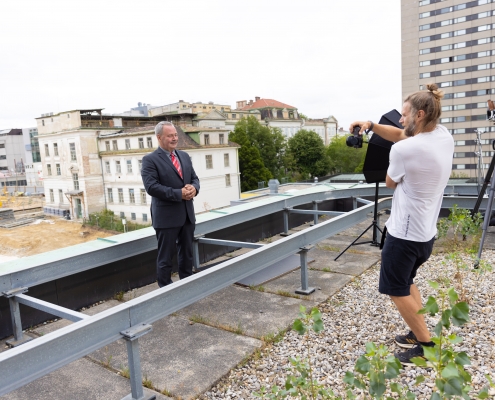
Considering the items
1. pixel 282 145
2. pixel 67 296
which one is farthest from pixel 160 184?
pixel 282 145

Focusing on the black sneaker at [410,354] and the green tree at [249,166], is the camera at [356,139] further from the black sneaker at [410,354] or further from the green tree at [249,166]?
the green tree at [249,166]

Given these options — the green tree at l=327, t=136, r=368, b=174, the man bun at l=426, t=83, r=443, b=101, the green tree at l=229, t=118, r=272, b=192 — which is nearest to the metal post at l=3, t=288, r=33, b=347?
the man bun at l=426, t=83, r=443, b=101

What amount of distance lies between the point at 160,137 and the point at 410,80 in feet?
253

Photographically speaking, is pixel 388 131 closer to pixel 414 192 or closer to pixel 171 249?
pixel 414 192

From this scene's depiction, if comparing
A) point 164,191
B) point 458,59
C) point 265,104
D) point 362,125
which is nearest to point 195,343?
point 164,191

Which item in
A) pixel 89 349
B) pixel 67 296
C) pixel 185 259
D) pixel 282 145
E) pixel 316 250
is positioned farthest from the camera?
pixel 282 145

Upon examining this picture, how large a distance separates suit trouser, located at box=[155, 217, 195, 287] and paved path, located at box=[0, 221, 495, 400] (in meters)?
0.38

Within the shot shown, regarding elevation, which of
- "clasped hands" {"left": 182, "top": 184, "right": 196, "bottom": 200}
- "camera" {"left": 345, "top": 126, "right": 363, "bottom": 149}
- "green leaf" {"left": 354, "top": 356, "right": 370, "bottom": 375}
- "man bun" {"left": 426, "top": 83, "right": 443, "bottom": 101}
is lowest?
"green leaf" {"left": 354, "top": 356, "right": 370, "bottom": 375}

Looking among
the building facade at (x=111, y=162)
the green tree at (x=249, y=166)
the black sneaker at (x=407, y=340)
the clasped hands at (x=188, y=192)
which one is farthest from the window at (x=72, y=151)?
the black sneaker at (x=407, y=340)

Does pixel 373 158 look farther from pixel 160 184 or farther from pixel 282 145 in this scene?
pixel 282 145

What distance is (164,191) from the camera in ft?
11.7

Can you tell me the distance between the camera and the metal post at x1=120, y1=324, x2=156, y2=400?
216 centimetres

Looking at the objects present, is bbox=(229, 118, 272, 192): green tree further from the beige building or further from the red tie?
the red tie

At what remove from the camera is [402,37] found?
72938 mm
